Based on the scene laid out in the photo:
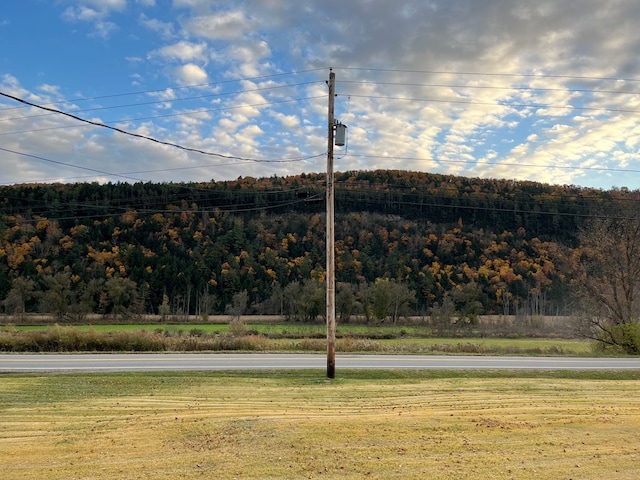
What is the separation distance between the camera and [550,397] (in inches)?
464

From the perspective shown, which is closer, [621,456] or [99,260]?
[621,456]

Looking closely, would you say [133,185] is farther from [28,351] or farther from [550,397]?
[550,397]

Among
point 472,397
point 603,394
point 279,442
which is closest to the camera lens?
point 279,442

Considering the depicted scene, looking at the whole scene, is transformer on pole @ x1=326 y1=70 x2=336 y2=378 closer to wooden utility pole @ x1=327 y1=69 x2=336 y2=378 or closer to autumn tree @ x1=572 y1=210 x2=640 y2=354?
wooden utility pole @ x1=327 y1=69 x2=336 y2=378

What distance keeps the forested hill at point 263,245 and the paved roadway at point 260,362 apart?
50.8 metres

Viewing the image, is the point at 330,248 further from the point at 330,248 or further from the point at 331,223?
the point at 331,223

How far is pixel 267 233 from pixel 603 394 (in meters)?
88.9

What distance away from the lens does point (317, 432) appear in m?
7.75

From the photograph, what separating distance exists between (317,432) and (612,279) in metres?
30.9

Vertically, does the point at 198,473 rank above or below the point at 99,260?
below

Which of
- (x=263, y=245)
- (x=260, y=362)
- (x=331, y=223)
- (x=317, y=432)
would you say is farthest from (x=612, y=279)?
(x=263, y=245)

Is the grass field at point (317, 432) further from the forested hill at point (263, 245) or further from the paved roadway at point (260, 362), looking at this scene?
the forested hill at point (263, 245)

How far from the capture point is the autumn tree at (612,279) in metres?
30.7

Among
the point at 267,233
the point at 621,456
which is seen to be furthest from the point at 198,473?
the point at 267,233
